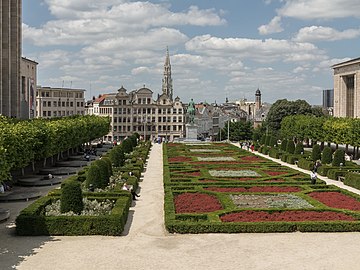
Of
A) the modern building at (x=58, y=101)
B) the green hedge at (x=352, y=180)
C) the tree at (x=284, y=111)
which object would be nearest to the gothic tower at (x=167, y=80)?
the modern building at (x=58, y=101)

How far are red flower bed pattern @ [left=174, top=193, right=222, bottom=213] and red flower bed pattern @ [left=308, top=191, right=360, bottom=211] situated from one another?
611 cm

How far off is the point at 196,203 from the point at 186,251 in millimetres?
8640

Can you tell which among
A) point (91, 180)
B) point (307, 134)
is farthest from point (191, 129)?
point (91, 180)

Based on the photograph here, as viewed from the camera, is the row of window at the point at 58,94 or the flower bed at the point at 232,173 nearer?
the flower bed at the point at 232,173

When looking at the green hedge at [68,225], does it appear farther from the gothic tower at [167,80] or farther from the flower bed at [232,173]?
the gothic tower at [167,80]

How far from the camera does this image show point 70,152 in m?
64.8

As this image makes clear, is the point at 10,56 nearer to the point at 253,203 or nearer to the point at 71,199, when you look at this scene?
the point at 71,199

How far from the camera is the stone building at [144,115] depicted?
126 metres

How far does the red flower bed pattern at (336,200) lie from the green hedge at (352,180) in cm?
435

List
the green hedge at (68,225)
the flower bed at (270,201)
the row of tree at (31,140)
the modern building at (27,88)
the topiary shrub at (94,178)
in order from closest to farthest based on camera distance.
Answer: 1. the green hedge at (68,225)
2. the flower bed at (270,201)
3. the row of tree at (31,140)
4. the topiary shrub at (94,178)
5. the modern building at (27,88)

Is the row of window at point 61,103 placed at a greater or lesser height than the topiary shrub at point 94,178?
greater

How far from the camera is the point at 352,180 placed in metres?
35.7

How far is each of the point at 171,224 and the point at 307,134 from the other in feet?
186

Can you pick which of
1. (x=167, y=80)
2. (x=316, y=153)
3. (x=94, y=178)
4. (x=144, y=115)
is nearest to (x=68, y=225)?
(x=94, y=178)
